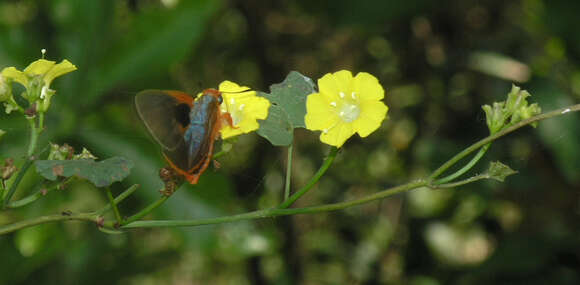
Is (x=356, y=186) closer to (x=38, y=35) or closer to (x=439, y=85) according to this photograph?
(x=439, y=85)

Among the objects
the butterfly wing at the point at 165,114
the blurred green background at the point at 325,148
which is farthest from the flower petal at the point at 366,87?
the blurred green background at the point at 325,148

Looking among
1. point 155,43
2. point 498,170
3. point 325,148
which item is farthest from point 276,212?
point 325,148

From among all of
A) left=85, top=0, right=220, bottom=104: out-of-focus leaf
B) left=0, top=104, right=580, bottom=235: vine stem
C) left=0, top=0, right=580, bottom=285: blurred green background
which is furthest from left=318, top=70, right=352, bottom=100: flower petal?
left=85, top=0, right=220, bottom=104: out-of-focus leaf

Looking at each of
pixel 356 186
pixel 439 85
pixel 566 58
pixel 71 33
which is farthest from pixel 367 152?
pixel 71 33

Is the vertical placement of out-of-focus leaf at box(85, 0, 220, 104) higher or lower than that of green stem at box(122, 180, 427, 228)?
higher

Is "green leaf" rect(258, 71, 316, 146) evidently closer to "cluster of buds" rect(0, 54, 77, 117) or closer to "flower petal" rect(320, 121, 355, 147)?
"flower petal" rect(320, 121, 355, 147)

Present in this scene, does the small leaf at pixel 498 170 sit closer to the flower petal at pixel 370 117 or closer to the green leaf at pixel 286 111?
the flower petal at pixel 370 117
